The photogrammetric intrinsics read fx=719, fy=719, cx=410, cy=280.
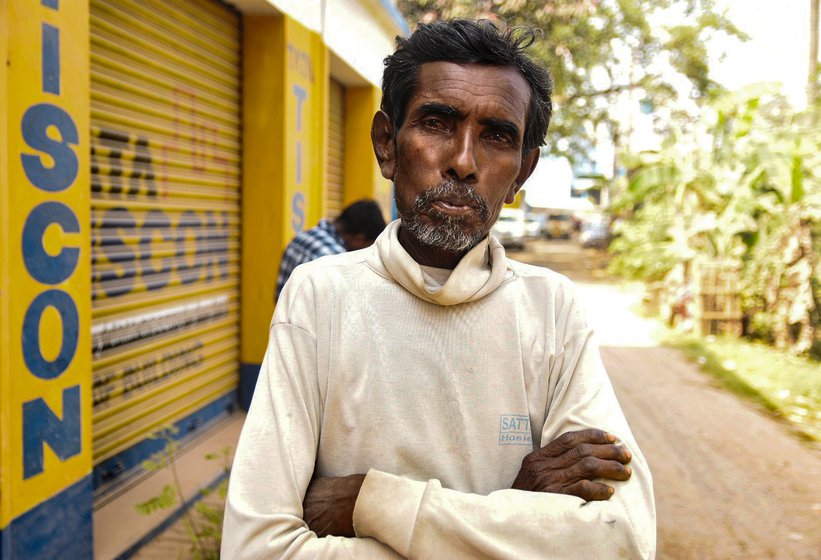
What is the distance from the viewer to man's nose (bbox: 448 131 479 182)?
1494mm

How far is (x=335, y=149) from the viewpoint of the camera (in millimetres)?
8617

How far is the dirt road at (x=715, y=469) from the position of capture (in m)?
4.22

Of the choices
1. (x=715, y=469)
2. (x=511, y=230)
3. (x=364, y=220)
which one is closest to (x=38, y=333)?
(x=364, y=220)

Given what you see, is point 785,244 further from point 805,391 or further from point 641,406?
point 641,406

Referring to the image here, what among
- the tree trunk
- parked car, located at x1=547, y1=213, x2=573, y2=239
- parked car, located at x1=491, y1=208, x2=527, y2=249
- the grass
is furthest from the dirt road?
parked car, located at x1=547, y1=213, x2=573, y2=239

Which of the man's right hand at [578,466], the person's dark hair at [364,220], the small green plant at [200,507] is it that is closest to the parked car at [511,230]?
the person's dark hair at [364,220]

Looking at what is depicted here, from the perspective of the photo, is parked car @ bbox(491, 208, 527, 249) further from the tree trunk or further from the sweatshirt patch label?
the sweatshirt patch label

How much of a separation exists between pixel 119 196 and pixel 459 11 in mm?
9788

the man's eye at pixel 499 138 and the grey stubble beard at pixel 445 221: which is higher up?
the man's eye at pixel 499 138

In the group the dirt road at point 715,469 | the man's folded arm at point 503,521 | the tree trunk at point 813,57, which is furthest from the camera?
the tree trunk at point 813,57

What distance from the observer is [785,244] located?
30.8 feet

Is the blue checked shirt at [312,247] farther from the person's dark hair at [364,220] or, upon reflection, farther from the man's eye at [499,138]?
the man's eye at [499,138]

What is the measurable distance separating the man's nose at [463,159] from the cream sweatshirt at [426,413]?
6.5 inches

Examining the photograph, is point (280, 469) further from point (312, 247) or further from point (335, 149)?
point (335, 149)
